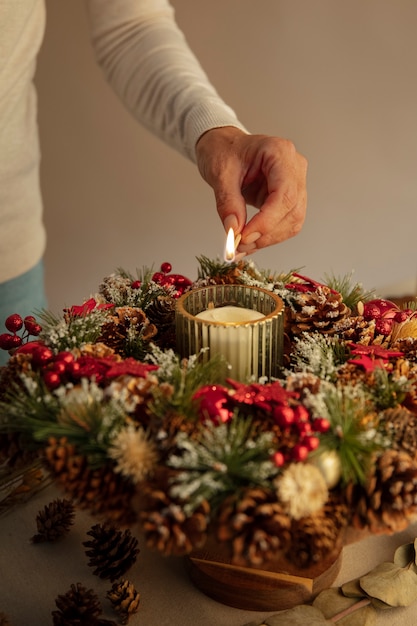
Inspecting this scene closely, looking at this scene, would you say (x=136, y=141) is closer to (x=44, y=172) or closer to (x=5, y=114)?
(x=44, y=172)

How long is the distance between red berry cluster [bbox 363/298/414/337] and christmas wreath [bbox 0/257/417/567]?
5cm

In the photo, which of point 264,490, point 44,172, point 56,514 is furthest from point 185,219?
point 264,490

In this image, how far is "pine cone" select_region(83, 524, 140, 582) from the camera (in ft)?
2.31

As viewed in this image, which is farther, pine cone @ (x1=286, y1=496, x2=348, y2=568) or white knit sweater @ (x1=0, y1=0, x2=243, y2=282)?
white knit sweater @ (x1=0, y1=0, x2=243, y2=282)

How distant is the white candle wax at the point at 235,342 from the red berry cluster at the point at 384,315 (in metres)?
0.15

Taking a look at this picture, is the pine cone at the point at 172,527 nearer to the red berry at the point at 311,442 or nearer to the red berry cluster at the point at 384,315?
the red berry at the point at 311,442

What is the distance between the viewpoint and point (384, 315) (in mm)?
812

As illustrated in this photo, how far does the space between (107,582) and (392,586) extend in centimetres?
29

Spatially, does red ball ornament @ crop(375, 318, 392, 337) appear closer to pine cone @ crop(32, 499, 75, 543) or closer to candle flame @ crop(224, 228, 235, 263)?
candle flame @ crop(224, 228, 235, 263)

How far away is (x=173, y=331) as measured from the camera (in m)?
0.82

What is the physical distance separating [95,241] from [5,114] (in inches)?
39.5

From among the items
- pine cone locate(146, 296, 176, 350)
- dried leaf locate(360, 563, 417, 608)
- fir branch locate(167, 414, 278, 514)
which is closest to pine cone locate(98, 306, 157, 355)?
pine cone locate(146, 296, 176, 350)

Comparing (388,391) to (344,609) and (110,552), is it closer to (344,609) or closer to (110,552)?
(344,609)

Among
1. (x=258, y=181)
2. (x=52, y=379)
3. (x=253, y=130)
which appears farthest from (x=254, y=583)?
(x=253, y=130)
